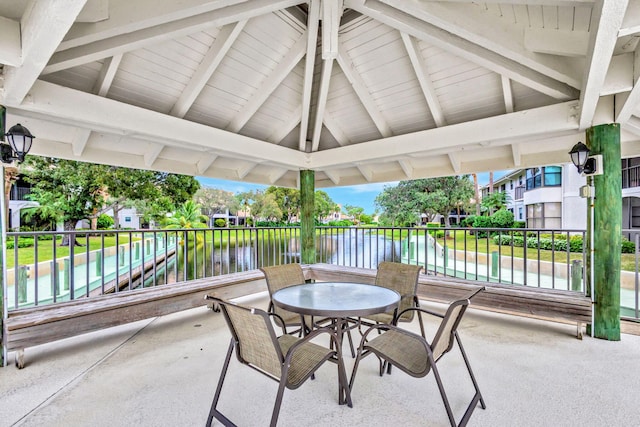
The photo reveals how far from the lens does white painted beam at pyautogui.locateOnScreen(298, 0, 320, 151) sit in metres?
2.99

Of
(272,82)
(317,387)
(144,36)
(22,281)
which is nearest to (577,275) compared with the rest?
(317,387)

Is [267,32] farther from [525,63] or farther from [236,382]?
[236,382]

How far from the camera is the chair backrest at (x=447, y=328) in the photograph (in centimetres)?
190

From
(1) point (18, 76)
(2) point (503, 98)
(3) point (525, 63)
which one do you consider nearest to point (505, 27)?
(3) point (525, 63)

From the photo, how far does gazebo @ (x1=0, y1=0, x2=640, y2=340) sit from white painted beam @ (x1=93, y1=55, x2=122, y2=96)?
0.06 ft

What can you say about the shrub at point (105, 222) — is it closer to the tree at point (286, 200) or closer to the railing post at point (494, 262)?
the tree at point (286, 200)

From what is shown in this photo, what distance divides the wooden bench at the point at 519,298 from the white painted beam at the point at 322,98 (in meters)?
2.85

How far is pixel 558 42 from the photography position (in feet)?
8.77

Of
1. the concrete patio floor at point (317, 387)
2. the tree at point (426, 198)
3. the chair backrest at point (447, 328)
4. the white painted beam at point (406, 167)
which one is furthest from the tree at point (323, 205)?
the chair backrest at point (447, 328)

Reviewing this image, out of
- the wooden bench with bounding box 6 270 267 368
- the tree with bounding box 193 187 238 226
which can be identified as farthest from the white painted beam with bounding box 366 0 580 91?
the tree with bounding box 193 187 238 226

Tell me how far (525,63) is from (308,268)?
14.0ft

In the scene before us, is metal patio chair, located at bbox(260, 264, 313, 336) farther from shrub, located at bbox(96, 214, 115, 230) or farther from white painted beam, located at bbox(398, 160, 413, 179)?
shrub, located at bbox(96, 214, 115, 230)

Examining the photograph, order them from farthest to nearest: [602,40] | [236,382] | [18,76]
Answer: [236,382] → [18,76] → [602,40]

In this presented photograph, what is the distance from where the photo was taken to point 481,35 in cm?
265
